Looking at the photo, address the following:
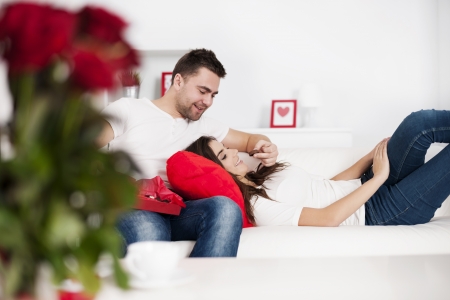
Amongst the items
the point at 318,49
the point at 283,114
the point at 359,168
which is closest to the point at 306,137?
the point at 283,114

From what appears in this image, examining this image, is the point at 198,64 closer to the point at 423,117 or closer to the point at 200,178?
the point at 200,178

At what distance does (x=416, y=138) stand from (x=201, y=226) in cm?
101

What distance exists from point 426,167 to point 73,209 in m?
1.97

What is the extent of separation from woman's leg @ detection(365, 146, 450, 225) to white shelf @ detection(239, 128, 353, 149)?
4.98 ft

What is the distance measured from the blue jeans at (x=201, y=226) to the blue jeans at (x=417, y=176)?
29.8 inches

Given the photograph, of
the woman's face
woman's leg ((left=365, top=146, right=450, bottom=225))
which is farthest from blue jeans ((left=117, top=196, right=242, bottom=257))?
woman's leg ((left=365, top=146, right=450, bottom=225))

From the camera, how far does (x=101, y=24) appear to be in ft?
1.98

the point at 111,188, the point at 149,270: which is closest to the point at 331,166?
the point at 149,270

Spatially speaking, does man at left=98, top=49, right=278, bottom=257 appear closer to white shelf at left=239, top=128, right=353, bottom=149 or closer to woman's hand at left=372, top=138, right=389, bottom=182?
woman's hand at left=372, top=138, right=389, bottom=182

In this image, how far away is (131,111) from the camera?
2.50 m

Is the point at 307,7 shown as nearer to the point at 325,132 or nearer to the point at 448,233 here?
the point at 325,132

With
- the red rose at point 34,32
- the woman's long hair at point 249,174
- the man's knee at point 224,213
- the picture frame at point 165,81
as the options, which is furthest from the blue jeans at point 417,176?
the picture frame at point 165,81

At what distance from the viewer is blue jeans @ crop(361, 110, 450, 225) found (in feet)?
7.45

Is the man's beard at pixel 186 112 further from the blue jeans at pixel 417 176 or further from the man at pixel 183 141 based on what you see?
the blue jeans at pixel 417 176
